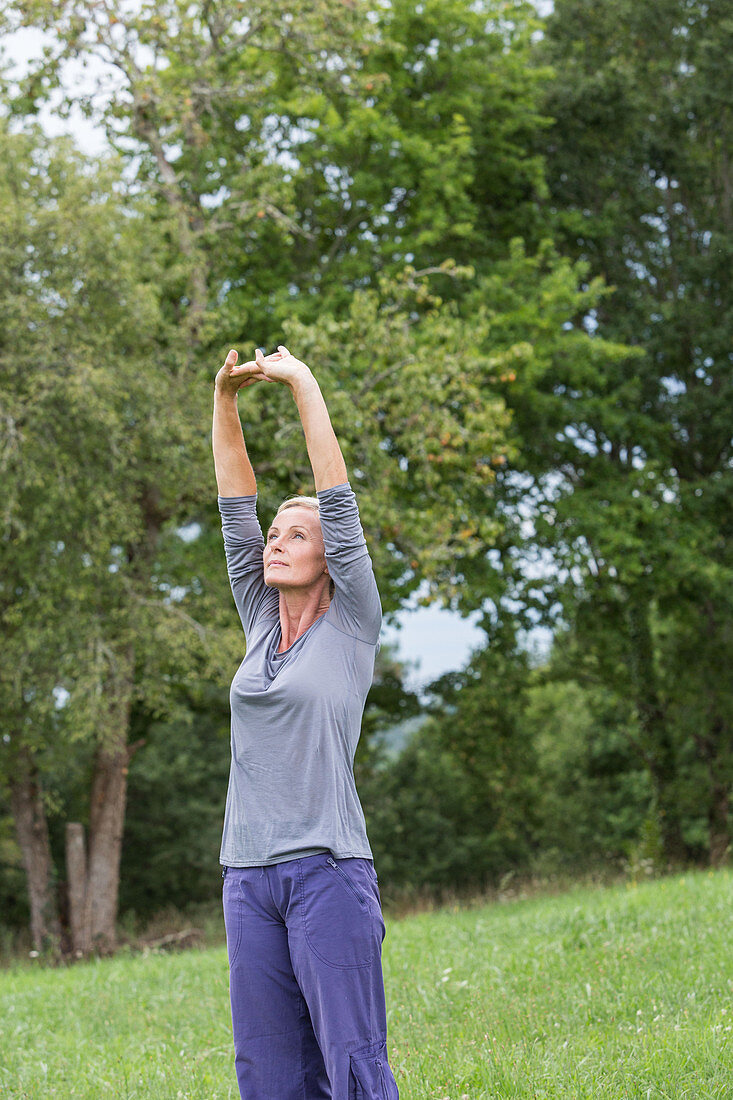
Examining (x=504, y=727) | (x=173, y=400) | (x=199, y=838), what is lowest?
(x=199, y=838)

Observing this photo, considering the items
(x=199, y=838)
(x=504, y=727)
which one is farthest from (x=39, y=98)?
(x=199, y=838)

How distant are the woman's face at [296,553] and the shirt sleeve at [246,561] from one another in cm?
27

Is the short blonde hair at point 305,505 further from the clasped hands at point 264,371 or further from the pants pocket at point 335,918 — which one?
the pants pocket at point 335,918

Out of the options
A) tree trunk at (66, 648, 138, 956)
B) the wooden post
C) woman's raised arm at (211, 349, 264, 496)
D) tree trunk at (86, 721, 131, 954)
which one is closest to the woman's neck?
woman's raised arm at (211, 349, 264, 496)

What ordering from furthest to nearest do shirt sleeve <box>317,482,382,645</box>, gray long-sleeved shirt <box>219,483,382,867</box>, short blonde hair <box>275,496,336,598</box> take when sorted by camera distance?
short blonde hair <box>275,496,336,598</box>
shirt sleeve <box>317,482,382,645</box>
gray long-sleeved shirt <box>219,483,382,867</box>

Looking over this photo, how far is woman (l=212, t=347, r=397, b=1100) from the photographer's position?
2.61 m

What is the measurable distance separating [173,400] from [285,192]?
3.57 m

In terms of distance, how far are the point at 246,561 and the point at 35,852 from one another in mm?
12888

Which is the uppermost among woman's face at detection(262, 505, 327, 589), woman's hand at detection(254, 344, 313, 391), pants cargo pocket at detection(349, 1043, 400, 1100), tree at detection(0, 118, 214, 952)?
tree at detection(0, 118, 214, 952)

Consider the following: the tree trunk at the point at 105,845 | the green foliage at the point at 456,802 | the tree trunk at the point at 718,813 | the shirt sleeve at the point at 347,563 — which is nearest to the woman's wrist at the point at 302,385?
→ the shirt sleeve at the point at 347,563

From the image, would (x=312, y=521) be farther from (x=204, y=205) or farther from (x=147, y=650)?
(x=204, y=205)

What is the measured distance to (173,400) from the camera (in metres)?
12.5

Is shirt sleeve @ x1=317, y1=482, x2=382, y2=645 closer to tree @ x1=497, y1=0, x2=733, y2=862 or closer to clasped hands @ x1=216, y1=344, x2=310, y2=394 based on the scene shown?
clasped hands @ x1=216, y1=344, x2=310, y2=394

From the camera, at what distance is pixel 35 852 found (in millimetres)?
14594
